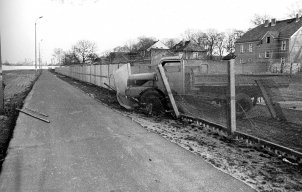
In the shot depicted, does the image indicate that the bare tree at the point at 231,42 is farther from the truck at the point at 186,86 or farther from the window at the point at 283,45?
the truck at the point at 186,86

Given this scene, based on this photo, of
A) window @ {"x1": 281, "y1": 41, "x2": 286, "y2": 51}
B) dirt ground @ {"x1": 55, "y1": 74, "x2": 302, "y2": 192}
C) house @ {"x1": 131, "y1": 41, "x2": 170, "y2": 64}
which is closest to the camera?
dirt ground @ {"x1": 55, "y1": 74, "x2": 302, "y2": 192}

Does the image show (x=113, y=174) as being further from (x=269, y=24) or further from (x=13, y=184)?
(x=269, y=24)

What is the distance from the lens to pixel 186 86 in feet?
30.6

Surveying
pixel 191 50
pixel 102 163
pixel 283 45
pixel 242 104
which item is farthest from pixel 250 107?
pixel 191 50

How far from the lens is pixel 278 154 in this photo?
5.47 meters

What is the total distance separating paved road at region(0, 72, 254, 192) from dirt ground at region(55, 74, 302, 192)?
0.84 feet

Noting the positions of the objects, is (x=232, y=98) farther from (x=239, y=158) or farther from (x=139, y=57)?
→ (x=139, y=57)

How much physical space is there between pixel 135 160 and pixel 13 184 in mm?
1946

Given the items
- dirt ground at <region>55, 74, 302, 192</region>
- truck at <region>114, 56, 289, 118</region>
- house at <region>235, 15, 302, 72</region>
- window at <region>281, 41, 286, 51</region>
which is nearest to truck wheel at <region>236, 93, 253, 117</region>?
truck at <region>114, 56, 289, 118</region>

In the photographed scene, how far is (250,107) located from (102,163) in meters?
4.36

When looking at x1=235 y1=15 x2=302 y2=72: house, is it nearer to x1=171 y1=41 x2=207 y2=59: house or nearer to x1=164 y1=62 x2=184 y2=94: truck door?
x1=171 y1=41 x2=207 y2=59: house

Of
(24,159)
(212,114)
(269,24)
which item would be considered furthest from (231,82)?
(269,24)

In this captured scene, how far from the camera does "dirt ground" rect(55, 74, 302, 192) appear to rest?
4.34 metres

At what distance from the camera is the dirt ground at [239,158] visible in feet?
14.2
